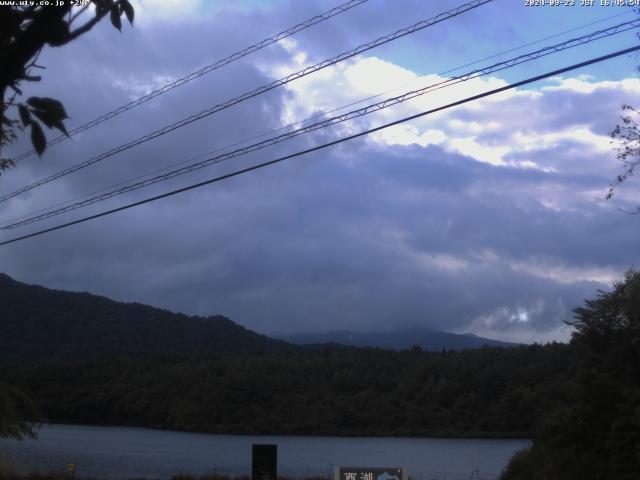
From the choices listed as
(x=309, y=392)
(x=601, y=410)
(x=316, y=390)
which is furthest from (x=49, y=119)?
(x=309, y=392)

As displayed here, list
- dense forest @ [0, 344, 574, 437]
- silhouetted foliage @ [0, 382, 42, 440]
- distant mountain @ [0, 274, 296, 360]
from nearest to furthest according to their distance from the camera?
silhouetted foliage @ [0, 382, 42, 440], dense forest @ [0, 344, 574, 437], distant mountain @ [0, 274, 296, 360]

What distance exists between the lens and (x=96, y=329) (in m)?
98.4

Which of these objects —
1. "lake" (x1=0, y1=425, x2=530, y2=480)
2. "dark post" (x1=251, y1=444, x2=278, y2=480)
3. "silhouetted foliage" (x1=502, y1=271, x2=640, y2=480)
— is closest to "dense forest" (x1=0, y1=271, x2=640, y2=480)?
"lake" (x1=0, y1=425, x2=530, y2=480)

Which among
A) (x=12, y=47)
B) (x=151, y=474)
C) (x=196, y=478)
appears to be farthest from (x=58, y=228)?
(x=151, y=474)

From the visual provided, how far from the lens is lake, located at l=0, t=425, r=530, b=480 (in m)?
34.5

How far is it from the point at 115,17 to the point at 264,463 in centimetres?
1301

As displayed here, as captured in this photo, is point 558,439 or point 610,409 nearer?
point 610,409

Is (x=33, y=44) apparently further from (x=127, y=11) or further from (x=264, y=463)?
(x=264, y=463)

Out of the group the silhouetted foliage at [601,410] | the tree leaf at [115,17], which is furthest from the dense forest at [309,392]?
the tree leaf at [115,17]

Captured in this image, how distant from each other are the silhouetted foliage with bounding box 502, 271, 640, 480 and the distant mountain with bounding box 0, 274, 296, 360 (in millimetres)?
63078

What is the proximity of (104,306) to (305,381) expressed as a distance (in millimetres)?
39426

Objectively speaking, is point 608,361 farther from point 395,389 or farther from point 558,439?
point 395,389

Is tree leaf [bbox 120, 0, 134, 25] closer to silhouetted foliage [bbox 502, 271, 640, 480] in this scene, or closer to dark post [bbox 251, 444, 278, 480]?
dark post [bbox 251, 444, 278, 480]

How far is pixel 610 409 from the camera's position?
2262 cm
